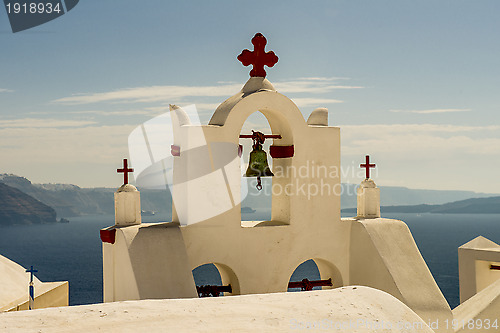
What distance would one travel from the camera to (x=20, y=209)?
184 meters

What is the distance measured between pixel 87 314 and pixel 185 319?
1.01 meters

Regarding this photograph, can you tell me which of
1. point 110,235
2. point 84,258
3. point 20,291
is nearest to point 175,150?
point 110,235

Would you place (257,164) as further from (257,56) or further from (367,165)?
(367,165)

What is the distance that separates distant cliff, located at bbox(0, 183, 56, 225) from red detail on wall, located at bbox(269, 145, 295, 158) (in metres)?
167

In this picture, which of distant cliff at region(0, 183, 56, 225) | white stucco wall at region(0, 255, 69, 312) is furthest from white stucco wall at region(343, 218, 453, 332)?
distant cliff at region(0, 183, 56, 225)

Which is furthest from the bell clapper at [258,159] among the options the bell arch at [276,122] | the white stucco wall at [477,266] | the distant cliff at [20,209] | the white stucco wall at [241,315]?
the distant cliff at [20,209]

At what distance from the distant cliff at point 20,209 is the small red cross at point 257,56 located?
167m

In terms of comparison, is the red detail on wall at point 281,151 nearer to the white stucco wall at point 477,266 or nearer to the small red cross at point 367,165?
the small red cross at point 367,165

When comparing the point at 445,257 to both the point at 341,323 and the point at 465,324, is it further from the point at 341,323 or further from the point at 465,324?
the point at 341,323

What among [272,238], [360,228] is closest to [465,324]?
[360,228]

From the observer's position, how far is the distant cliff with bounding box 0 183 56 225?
561ft

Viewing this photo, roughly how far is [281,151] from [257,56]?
1.89 meters

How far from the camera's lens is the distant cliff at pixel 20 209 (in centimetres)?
17100

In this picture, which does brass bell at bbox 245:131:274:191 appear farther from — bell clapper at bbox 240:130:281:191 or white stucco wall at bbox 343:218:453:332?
white stucco wall at bbox 343:218:453:332
